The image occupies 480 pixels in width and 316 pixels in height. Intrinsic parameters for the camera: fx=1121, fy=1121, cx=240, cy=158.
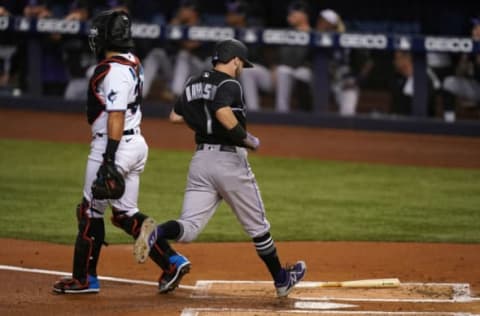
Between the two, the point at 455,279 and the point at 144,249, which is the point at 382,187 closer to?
the point at 455,279

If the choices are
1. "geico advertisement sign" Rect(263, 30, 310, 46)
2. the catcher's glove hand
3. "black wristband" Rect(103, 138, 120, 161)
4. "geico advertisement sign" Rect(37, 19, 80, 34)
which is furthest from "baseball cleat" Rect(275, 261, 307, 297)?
"geico advertisement sign" Rect(37, 19, 80, 34)

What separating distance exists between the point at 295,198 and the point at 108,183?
4.77m

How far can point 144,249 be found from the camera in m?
6.58

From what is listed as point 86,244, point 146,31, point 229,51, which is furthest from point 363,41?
point 86,244

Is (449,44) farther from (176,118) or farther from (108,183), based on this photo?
(108,183)

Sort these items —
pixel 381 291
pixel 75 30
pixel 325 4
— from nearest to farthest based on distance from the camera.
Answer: pixel 381 291, pixel 75 30, pixel 325 4

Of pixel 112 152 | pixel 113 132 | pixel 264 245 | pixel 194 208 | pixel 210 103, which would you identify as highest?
pixel 210 103

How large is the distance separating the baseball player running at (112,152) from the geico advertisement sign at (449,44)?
8.72 metres

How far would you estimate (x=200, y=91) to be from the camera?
22.0 ft

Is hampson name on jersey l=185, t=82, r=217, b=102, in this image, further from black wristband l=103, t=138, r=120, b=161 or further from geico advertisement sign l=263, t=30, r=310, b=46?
geico advertisement sign l=263, t=30, r=310, b=46

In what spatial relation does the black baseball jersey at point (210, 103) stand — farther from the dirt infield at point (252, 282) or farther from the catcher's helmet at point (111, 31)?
the dirt infield at point (252, 282)

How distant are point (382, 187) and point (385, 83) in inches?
141

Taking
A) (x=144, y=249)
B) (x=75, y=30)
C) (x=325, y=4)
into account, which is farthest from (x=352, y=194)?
(x=325, y=4)

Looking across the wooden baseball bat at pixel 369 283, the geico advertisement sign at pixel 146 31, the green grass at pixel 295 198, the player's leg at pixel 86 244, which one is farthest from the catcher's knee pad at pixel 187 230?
the geico advertisement sign at pixel 146 31
